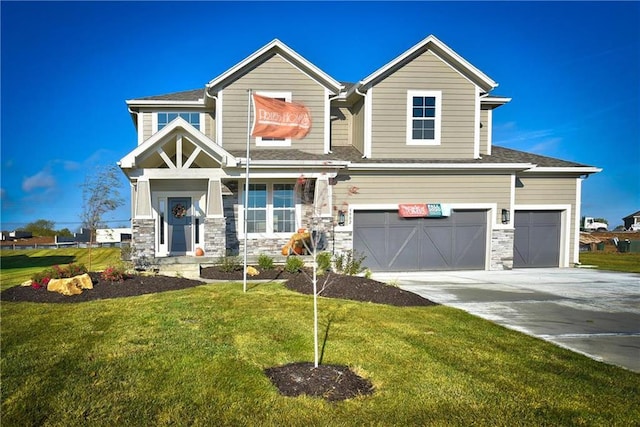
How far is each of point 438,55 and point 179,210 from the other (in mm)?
11121

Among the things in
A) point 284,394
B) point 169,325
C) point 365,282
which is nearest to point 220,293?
point 169,325

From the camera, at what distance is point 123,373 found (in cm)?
428

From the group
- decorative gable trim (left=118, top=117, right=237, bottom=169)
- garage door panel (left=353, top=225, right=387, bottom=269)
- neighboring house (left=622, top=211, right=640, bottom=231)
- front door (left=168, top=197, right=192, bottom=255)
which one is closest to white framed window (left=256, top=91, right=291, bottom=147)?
decorative gable trim (left=118, top=117, right=237, bottom=169)

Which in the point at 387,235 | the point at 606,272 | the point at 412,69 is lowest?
the point at 606,272

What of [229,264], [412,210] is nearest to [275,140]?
[229,264]

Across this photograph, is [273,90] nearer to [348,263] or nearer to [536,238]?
[348,263]

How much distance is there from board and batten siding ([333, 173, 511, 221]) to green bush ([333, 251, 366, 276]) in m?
1.68

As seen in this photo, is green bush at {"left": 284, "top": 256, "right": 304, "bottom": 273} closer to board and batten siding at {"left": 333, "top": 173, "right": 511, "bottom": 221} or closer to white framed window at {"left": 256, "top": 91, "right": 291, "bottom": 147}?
board and batten siding at {"left": 333, "top": 173, "right": 511, "bottom": 221}

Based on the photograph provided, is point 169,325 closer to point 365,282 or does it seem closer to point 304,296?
point 304,296

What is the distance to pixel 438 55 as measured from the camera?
1451 cm

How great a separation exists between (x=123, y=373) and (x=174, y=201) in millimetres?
10605

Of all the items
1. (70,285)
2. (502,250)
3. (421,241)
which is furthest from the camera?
Answer: (502,250)

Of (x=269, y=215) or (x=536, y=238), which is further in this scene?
(x=536, y=238)

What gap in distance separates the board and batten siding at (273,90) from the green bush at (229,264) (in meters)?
4.51
